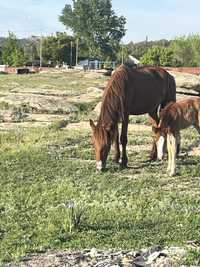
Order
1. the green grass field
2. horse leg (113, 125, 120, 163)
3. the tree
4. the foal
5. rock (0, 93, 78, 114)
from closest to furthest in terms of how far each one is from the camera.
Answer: the green grass field, the foal, horse leg (113, 125, 120, 163), rock (0, 93, 78, 114), the tree

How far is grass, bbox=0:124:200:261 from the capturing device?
21.7ft

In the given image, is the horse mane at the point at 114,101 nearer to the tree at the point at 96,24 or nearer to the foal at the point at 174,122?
the foal at the point at 174,122

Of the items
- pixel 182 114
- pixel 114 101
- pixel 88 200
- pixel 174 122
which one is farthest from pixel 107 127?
pixel 88 200

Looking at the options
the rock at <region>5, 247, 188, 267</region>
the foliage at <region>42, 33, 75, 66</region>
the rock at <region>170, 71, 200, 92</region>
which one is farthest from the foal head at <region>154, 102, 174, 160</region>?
the foliage at <region>42, 33, 75, 66</region>

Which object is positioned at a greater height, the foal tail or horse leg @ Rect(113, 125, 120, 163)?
the foal tail

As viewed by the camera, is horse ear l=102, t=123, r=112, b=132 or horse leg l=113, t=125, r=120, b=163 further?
horse leg l=113, t=125, r=120, b=163

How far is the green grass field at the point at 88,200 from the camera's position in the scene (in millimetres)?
6602

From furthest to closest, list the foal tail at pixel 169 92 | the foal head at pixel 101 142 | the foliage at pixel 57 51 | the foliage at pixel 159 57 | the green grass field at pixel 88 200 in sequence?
the foliage at pixel 57 51, the foliage at pixel 159 57, the foal tail at pixel 169 92, the foal head at pixel 101 142, the green grass field at pixel 88 200

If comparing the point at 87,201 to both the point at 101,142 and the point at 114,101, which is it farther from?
the point at 114,101

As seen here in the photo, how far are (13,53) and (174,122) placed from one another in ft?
244

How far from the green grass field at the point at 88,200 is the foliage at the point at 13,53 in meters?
68.9

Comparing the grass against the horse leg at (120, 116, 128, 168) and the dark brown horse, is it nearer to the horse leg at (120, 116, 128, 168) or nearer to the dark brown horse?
the horse leg at (120, 116, 128, 168)

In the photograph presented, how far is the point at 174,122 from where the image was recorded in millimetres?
10430

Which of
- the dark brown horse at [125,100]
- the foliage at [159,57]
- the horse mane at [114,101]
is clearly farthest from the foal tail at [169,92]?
the foliage at [159,57]
